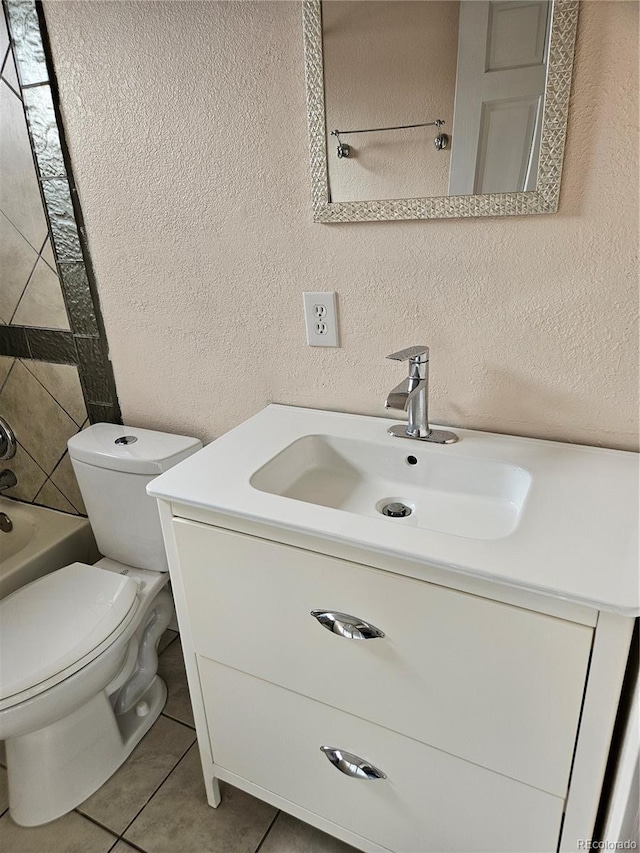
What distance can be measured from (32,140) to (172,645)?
1.45 m

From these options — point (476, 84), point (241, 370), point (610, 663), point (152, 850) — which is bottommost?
point (152, 850)

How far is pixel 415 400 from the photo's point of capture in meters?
1.03

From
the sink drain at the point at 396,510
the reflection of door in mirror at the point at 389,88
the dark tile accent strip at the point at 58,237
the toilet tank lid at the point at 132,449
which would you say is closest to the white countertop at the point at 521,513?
the sink drain at the point at 396,510

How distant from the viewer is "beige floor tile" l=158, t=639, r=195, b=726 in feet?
4.89

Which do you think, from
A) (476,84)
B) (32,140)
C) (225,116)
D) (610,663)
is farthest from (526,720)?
(32,140)

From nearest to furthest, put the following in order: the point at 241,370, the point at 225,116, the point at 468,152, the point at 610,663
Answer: the point at 610,663 < the point at 468,152 < the point at 225,116 < the point at 241,370

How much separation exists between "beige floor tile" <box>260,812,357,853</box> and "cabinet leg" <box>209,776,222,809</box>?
0.14 metres

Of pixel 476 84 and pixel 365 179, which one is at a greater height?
pixel 476 84

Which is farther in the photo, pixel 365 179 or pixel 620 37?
pixel 365 179

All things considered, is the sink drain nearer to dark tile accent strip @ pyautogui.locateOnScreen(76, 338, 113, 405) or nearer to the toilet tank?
the toilet tank

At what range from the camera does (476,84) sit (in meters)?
0.89

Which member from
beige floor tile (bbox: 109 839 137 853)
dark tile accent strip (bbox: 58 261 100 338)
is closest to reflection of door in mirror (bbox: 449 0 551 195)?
dark tile accent strip (bbox: 58 261 100 338)

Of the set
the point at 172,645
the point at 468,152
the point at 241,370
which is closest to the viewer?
the point at 468,152

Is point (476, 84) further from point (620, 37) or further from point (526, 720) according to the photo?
point (526, 720)
